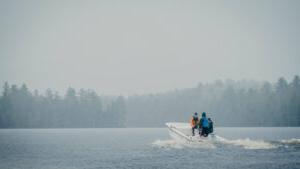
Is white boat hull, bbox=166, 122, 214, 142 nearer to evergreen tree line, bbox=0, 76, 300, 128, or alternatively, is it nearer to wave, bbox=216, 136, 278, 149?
wave, bbox=216, 136, 278, 149

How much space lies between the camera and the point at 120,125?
639 ft

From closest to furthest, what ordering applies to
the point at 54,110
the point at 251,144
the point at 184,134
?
the point at 251,144 < the point at 184,134 < the point at 54,110

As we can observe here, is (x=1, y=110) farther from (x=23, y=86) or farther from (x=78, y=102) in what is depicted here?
(x=78, y=102)

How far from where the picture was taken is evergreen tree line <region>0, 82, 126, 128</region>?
17575 centimetres

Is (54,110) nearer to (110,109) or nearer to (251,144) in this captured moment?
(110,109)

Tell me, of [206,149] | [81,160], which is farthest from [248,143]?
[81,160]

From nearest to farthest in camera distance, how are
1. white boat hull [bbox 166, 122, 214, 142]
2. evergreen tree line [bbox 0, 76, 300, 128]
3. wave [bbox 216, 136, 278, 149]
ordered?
wave [bbox 216, 136, 278, 149], white boat hull [bbox 166, 122, 214, 142], evergreen tree line [bbox 0, 76, 300, 128]

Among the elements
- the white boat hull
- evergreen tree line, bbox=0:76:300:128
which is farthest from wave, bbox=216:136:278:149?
evergreen tree line, bbox=0:76:300:128

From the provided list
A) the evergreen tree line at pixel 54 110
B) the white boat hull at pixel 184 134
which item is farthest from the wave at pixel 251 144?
the evergreen tree line at pixel 54 110

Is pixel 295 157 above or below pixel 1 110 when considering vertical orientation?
below

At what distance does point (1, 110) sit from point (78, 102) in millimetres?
31936

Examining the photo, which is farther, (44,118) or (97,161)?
(44,118)

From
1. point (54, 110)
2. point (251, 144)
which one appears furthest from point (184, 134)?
point (54, 110)

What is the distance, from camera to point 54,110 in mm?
188875
